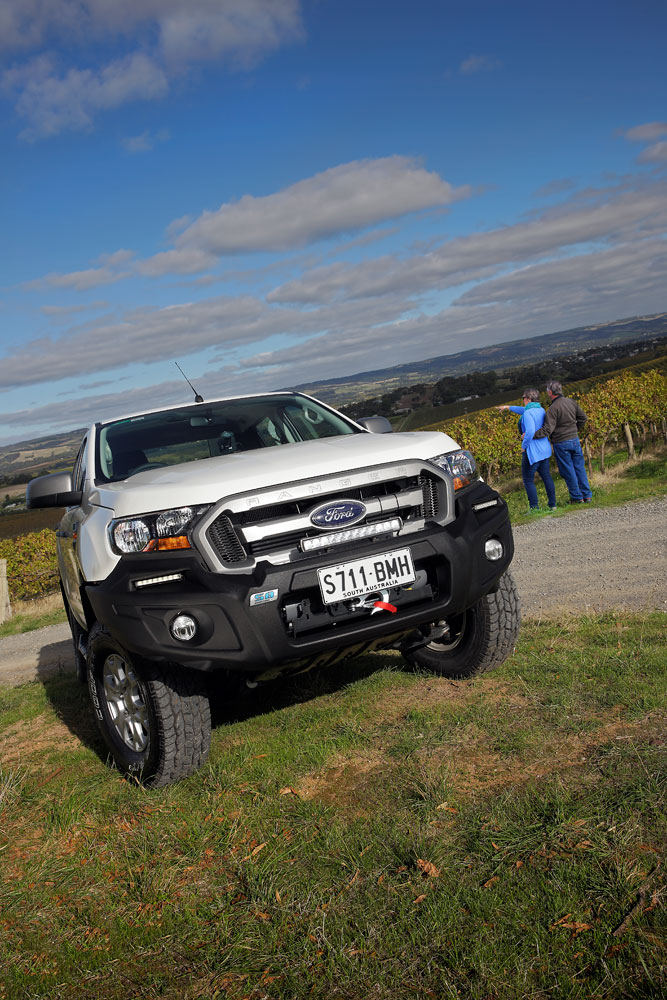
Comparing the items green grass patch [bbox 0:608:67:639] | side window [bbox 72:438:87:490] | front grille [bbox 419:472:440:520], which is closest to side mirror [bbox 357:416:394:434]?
front grille [bbox 419:472:440:520]

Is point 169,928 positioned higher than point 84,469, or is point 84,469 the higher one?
point 84,469

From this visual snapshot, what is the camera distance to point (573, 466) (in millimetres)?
12406

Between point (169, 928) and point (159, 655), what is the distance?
107 centimetres

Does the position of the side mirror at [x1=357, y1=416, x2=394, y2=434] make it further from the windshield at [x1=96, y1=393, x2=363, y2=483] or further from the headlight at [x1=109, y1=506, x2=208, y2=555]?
the headlight at [x1=109, y1=506, x2=208, y2=555]

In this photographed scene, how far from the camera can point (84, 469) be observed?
4656 millimetres

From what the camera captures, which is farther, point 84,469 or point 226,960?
point 84,469

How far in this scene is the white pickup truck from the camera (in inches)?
128

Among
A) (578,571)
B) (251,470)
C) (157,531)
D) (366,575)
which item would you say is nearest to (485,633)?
(366,575)

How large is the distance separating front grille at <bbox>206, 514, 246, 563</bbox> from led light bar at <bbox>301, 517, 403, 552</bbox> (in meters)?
0.29

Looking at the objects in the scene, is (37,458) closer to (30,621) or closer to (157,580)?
(30,621)

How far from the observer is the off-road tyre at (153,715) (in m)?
3.46

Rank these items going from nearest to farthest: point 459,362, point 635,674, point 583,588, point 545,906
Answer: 1. point 545,906
2. point 635,674
3. point 583,588
4. point 459,362

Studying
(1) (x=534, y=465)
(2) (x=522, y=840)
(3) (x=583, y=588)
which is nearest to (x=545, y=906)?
(2) (x=522, y=840)

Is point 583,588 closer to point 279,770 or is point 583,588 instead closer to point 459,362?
point 279,770
